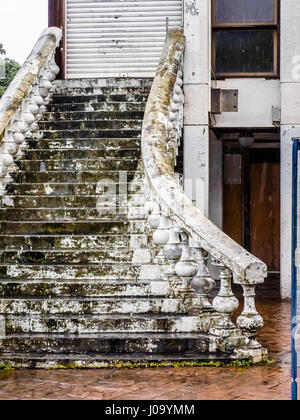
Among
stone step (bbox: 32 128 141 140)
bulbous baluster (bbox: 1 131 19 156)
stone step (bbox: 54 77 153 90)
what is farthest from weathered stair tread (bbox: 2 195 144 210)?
stone step (bbox: 54 77 153 90)

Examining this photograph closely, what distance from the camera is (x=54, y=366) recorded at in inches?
240

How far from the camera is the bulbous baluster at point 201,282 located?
6.57 meters

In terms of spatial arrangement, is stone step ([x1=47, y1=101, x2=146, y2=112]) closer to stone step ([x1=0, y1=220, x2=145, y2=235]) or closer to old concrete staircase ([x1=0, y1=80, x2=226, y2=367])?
old concrete staircase ([x1=0, y1=80, x2=226, y2=367])

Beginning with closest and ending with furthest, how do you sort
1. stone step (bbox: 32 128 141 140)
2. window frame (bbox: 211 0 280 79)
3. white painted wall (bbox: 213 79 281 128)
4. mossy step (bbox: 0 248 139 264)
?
1. mossy step (bbox: 0 248 139 264)
2. stone step (bbox: 32 128 141 140)
3. white painted wall (bbox: 213 79 281 128)
4. window frame (bbox: 211 0 280 79)

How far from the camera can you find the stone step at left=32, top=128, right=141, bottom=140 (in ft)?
31.8

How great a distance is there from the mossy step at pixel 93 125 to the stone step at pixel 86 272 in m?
2.95

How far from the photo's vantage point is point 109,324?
6.54 meters

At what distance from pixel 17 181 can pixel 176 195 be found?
2919 mm

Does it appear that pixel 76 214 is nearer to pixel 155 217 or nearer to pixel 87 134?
pixel 155 217

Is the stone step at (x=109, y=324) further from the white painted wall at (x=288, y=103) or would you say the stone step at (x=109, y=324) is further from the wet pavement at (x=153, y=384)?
the white painted wall at (x=288, y=103)

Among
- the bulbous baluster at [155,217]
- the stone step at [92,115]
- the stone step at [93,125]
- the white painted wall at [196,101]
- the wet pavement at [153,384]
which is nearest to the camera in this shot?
the wet pavement at [153,384]

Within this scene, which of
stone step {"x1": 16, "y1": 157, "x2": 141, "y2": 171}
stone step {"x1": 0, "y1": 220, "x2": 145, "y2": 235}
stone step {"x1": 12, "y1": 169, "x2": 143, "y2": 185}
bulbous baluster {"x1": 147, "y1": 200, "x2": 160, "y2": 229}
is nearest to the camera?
bulbous baluster {"x1": 147, "y1": 200, "x2": 160, "y2": 229}

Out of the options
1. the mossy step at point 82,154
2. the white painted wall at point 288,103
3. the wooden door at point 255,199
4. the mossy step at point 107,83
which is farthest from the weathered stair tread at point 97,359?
the wooden door at point 255,199

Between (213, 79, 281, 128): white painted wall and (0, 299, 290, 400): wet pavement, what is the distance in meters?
4.80
